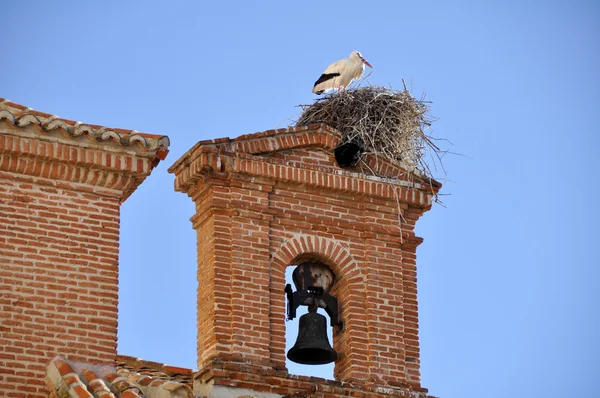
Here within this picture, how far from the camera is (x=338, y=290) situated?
690 inches

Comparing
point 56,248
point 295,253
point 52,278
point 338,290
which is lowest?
point 52,278

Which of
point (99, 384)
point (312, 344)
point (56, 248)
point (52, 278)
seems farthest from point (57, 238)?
point (312, 344)

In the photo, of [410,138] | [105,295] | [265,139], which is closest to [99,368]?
[105,295]

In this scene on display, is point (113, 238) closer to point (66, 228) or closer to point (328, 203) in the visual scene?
point (66, 228)

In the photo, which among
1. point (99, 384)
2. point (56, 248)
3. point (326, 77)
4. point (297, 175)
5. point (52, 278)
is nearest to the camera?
point (99, 384)

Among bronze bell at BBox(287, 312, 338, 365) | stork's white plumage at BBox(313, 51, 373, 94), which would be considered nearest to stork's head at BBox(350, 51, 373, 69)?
stork's white plumage at BBox(313, 51, 373, 94)

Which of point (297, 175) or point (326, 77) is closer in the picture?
point (297, 175)

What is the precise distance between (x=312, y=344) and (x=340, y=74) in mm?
4666

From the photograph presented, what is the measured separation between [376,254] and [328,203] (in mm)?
653

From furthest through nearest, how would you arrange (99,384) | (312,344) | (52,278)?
(312,344) < (52,278) < (99,384)

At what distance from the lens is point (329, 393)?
16625 millimetres

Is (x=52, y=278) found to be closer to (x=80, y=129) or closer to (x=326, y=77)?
(x=80, y=129)

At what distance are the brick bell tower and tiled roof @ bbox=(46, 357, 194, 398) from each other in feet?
2.51

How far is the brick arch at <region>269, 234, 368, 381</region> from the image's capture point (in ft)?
55.6
